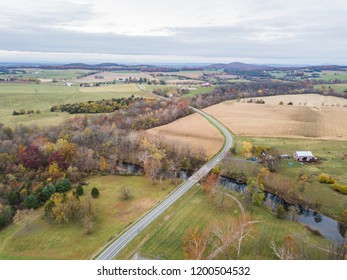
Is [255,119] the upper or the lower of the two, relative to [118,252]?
upper

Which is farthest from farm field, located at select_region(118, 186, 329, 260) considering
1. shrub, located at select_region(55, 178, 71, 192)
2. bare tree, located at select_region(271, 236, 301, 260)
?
shrub, located at select_region(55, 178, 71, 192)

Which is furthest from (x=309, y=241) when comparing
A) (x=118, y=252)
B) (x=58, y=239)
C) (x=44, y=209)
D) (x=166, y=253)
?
(x=44, y=209)

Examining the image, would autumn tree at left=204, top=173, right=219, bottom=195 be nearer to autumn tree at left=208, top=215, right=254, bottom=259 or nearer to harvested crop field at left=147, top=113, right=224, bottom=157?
autumn tree at left=208, top=215, right=254, bottom=259

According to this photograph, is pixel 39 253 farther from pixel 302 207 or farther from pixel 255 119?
pixel 255 119

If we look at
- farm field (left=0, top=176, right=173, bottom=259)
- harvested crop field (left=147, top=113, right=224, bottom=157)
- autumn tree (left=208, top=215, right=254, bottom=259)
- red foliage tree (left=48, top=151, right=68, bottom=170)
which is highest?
harvested crop field (left=147, top=113, right=224, bottom=157)

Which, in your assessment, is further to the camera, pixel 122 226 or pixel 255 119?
pixel 255 119

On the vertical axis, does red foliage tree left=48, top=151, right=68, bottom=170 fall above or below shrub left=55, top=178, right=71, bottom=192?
above
